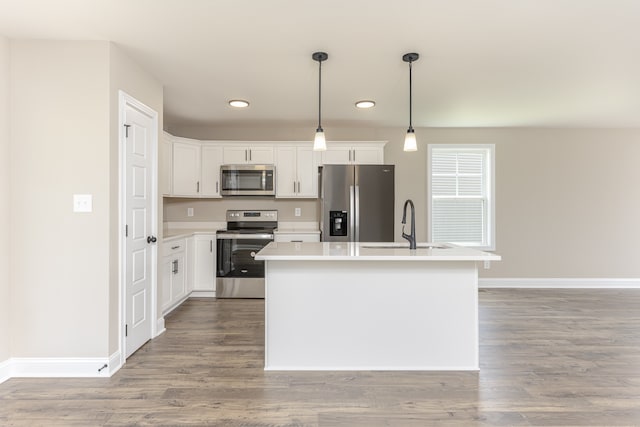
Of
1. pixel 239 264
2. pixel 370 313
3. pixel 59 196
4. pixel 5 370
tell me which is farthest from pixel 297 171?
pixel 5 370

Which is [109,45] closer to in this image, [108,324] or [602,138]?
[108,324]

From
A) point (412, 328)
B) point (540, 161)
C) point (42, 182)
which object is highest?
point (540, 161)

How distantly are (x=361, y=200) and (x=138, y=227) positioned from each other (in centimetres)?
240

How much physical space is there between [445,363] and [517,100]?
2.77 meters

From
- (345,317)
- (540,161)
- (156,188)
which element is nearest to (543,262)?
(540,161)

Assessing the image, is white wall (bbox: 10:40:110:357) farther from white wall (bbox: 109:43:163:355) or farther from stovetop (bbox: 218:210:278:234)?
stovetop (bbox: 218:210:278:234)

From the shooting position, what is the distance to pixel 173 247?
3850 mm

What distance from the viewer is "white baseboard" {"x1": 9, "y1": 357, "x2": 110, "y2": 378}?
2320mm

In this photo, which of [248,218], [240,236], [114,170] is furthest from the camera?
[248,218]

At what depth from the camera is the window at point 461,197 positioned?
497cm

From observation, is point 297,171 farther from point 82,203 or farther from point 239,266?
point 82,203

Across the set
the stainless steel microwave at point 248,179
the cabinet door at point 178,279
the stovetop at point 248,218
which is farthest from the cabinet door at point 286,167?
the cabinet door at point 178,279

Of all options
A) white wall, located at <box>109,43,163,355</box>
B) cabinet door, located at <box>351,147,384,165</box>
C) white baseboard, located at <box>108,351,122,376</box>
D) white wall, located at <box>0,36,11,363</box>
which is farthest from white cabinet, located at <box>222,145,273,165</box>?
white baseboard, located at <box>108,351,122,376</box>

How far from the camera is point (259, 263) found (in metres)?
4.29
